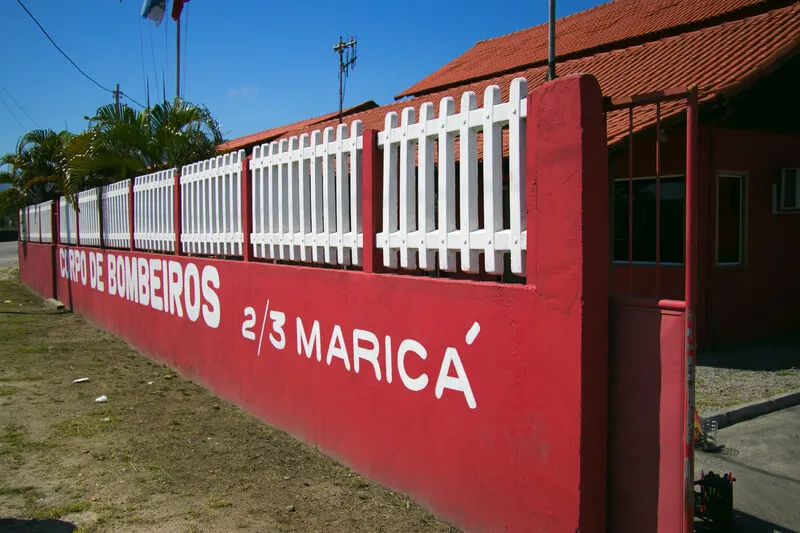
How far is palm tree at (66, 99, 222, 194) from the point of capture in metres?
11.0

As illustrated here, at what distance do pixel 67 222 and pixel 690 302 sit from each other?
14.4 metres

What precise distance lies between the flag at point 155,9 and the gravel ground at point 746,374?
755 inches

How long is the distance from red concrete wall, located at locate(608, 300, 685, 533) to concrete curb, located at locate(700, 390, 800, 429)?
2915 mm

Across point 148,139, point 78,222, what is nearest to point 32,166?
point 78,222

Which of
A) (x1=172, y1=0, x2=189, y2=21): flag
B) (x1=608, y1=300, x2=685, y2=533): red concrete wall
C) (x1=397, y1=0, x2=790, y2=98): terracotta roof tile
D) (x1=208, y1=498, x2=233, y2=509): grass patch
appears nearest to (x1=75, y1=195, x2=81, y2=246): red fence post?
(x1=397, y1=0, x2=790, y2=98): terracotta roof tile

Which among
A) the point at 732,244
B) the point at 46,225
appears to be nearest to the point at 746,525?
the point at 732,244

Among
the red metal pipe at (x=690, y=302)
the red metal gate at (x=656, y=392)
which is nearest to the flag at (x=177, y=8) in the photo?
the red metal gate at (x=656, y=392)

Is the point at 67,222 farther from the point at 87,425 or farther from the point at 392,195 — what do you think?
the point at 392,195

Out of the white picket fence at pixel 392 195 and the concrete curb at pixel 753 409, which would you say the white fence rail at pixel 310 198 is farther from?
the concrete curb at pixel 753 409

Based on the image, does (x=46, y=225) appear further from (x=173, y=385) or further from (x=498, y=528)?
(x=498, y=528)

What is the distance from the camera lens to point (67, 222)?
14.2 m

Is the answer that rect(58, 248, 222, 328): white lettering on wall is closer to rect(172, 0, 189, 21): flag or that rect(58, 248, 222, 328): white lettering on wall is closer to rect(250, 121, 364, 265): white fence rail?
rect(250, 121, 364, 265): white fence rail

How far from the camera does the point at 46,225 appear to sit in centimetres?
1709

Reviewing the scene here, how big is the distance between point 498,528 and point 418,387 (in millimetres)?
893
